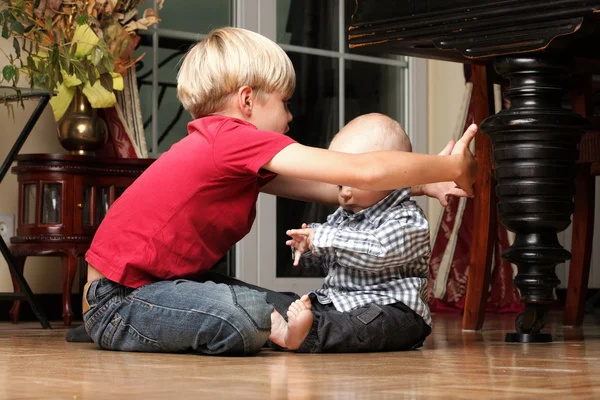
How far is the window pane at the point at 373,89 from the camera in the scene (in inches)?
167

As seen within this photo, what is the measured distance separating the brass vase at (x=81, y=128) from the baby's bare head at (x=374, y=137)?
147 centimetres

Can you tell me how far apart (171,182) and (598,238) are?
10.4 ft

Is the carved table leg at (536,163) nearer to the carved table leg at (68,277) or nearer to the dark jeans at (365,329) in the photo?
the dark jeans at (365,329)

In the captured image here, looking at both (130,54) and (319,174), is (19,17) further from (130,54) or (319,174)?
(319,174)

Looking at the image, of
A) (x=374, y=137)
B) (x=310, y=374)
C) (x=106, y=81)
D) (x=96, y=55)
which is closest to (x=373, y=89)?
(x=106, y=81)

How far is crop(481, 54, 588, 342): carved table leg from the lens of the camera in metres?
1.91

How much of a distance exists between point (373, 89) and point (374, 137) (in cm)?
255

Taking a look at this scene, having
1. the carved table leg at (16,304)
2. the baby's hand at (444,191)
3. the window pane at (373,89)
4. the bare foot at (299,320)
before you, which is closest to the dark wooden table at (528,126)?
the baby's hand at (444,191)

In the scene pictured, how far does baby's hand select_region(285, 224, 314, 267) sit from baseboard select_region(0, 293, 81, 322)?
65.9 inches

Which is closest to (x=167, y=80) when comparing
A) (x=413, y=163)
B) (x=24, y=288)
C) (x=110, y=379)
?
(x=24, y=288)

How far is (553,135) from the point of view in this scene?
1.91m

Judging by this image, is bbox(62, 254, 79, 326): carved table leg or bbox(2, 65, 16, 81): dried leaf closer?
bbox(2, 65, 16, 81): dried leaf

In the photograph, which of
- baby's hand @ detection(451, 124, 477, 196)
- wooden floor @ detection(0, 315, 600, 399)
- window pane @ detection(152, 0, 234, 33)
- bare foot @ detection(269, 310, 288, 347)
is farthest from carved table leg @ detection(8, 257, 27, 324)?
baby's hand @ detection(451, 124, 477, 196)

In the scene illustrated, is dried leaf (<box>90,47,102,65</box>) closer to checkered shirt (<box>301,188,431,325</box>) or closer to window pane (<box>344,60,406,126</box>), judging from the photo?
A: checkered shirt (<box>301,188,431,325</box>)
